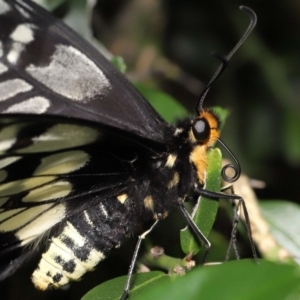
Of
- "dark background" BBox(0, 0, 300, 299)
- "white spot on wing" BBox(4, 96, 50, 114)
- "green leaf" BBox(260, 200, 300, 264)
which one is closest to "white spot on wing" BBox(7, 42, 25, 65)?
"white spot on wing" BBox(4, 96, 50, 114)

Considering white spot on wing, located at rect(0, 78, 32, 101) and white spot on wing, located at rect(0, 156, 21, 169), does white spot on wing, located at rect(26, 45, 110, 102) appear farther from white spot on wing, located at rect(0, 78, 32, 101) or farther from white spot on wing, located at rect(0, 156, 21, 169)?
white spot on wing, located at rect(0, 156, 21, 169)

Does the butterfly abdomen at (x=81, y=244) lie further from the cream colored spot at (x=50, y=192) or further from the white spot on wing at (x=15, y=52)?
the white spot on wing at (x=15, y=52)

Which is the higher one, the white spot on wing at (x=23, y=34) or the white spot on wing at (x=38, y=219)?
the white spot on wing at (x=23, y=34)

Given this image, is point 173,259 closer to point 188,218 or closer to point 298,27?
point 188,218

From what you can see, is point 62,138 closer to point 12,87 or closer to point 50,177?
point 50,177

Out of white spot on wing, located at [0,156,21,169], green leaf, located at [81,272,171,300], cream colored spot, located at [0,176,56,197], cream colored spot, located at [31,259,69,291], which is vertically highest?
white spot on wing, located at [0,156,21,169]

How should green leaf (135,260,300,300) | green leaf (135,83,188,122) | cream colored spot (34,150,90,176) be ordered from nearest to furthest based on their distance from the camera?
green leaf (135,260,300,300), cream colored spot (34,150,90,176), green leaf (135,83,188,122)

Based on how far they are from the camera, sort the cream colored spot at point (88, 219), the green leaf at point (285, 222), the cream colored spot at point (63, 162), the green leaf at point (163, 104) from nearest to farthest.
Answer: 1. the cream colored spot at point (63, 162)
2. the cream colored spot at point (88, 219)
3. the green leaf at point (285, 222)
4. the green leaf at point (163, 104)

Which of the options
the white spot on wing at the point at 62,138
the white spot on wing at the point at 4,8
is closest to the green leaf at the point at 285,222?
the white spot on wing at the point at 62,138

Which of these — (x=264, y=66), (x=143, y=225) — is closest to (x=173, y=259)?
(x=143, y=225)
